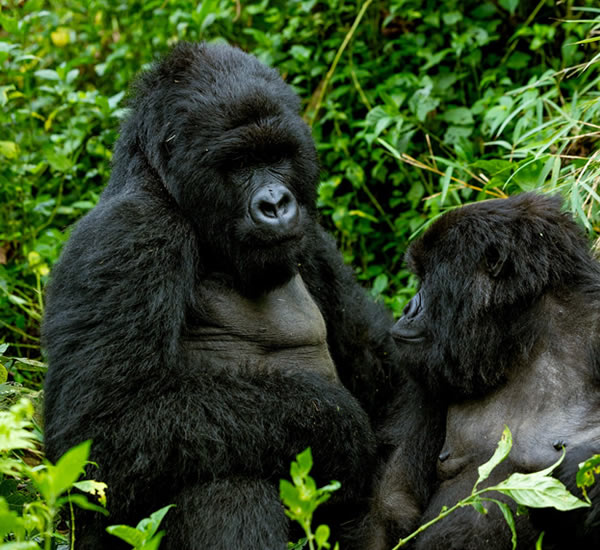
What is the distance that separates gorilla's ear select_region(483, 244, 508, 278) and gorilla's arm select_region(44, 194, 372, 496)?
80cm

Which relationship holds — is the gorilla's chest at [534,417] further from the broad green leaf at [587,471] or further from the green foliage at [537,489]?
the green foliage at [537,489]

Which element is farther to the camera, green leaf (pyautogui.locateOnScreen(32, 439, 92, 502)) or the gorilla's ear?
the gorilla's ear

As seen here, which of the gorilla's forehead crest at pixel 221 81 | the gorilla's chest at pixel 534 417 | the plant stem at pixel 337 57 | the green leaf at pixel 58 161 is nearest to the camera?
the gorilla's chest at pixel 534 417

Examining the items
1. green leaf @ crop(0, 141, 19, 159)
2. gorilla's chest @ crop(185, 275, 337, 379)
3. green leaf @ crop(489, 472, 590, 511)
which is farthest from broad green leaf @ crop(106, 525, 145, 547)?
green leaf @ crop(0, 141, 19, 159)

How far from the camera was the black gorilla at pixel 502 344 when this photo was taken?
323cm

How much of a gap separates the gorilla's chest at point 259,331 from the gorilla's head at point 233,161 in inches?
3.9

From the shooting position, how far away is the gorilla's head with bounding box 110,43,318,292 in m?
3.55

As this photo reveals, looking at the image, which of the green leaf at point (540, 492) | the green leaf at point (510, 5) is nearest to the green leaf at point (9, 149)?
the green leaf at point (510, 5)

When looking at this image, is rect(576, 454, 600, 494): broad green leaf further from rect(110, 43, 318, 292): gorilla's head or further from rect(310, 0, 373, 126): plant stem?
rect(310, 0, 373, 126): plant stem

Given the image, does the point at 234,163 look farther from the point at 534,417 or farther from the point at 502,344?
the point at 534,417

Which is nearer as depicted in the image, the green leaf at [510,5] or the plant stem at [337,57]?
the green leaf at [510,5]

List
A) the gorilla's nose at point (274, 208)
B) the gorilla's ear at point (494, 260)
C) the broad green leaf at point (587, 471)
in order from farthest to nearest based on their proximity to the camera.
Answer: the gorilla's nose at point (274, 208)
the gorilla's ear at point (494, 260)
the broad green leaf at point (587, 471)

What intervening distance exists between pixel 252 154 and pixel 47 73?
2413 mm

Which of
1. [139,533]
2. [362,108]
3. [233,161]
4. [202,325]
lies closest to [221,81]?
[233,161]
